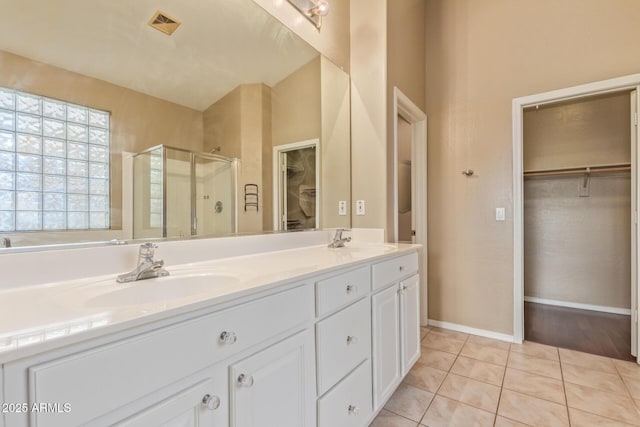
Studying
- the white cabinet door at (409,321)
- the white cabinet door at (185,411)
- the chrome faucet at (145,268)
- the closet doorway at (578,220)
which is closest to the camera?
the white cabinet door at (185,411)

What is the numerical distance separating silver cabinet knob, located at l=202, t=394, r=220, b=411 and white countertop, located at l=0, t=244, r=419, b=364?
22 cm

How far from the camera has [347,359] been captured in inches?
48.2

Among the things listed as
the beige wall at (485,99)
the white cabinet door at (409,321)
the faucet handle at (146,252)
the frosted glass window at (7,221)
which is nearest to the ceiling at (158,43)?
the frosted glass window at (7,221)

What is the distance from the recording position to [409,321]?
1760mm

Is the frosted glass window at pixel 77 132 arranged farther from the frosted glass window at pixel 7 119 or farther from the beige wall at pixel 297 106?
the beige wall at pixel 297 106

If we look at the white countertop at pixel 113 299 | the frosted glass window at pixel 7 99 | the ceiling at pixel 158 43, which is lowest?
the white countertop at pixel 113 299

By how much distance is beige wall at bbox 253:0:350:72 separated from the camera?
1.70 metres

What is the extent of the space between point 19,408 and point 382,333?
1308mm

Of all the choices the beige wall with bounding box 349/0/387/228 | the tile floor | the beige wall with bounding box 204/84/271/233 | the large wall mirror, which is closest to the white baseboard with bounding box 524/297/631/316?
the tile floor

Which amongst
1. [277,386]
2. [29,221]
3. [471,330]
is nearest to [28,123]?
[29,221]

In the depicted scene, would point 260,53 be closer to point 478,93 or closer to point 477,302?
point 478,93

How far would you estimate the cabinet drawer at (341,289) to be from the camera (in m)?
1.08

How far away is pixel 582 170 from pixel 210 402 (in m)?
3.83

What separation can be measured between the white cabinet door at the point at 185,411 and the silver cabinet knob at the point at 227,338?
0.30 ft
